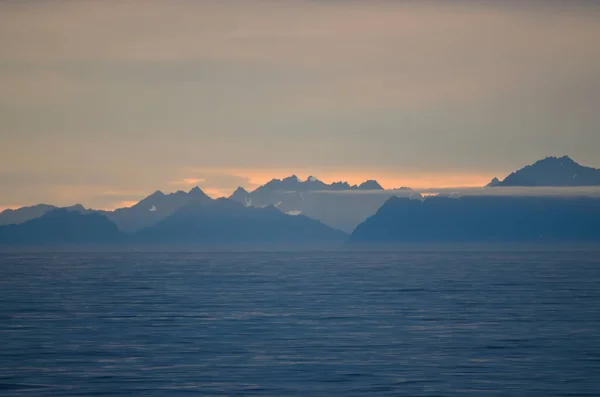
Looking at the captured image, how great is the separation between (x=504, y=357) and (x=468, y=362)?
218 centimetres

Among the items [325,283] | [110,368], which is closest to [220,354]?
[110,368]

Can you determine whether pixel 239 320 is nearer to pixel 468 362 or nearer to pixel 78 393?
pixel 468 362

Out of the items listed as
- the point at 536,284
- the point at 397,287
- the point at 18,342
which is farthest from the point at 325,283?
the point at 18,342

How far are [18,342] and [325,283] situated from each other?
195ft

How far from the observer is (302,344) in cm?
4603

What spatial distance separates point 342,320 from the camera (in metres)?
58.2

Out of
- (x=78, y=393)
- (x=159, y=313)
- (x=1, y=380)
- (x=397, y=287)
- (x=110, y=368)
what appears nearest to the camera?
(x=78, y=393)

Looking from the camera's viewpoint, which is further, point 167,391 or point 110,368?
point 110,368

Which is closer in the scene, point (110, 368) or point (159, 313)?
point (110, 368)

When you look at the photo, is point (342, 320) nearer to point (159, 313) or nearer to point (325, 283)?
point (159, 313)

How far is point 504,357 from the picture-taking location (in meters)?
41.6

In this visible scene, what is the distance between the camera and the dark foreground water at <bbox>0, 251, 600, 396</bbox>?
1382 inches

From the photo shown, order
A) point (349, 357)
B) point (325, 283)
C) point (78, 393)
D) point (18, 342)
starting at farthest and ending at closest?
1. point (325, 283)
2. point (18, 342)
3. point (349, 357)
4. point (78, 393)

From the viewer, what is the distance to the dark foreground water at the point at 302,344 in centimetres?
3509
